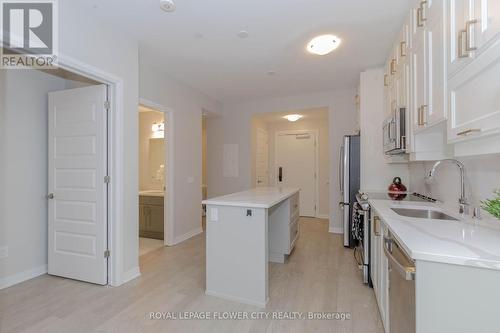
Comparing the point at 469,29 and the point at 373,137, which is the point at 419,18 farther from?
the point at 373,137

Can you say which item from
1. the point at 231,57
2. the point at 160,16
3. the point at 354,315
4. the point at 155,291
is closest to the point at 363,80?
the point at 231,57

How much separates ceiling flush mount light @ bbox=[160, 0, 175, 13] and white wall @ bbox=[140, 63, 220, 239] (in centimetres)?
134

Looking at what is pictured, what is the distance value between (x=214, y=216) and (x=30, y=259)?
7.04 ft

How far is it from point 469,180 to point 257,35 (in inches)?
91.5

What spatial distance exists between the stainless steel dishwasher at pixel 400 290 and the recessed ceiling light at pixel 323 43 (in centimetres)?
212

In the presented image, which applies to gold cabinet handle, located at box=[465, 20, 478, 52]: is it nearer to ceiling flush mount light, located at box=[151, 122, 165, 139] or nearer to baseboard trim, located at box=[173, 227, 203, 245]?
baseboard trim, located at box=[173, 227, 203, 245]

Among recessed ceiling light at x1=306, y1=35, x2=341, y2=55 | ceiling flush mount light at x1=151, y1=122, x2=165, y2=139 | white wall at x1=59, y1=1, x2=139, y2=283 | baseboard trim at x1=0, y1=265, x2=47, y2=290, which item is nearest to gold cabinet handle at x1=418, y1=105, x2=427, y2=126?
recessed ceiling light at x1=306, y1=35, x2=341, y2=55

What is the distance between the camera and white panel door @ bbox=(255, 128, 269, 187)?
5.80 metres

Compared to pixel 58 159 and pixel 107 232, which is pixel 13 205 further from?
pixel 107 232

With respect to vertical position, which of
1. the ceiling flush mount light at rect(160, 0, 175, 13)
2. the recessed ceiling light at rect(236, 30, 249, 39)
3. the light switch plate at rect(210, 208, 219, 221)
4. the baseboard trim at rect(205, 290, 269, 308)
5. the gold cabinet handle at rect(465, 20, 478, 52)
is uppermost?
the recessed ceiling light at rect(236, 30, 249, 39)

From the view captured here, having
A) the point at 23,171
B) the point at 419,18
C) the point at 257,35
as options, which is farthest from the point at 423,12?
the point at 23,171

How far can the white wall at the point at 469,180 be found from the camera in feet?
5.20

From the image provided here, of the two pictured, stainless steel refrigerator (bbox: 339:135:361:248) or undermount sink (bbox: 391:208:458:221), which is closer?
undermount sink (bbox: 391:208:458:221)

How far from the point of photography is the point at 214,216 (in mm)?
2289
